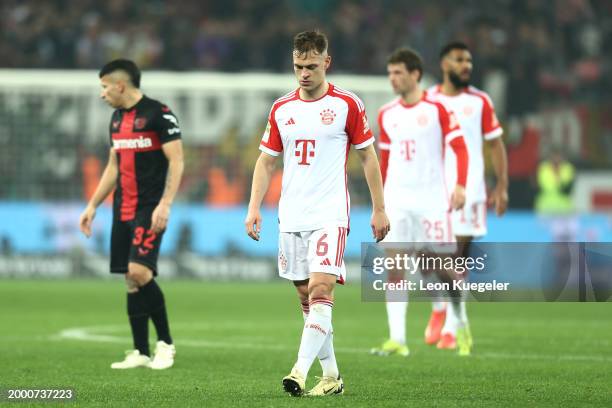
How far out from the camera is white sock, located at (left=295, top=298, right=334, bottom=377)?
7592 mm

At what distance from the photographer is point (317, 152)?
7.93 meters

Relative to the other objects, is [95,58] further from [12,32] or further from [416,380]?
[416,380]

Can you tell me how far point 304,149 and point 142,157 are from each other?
2.26 m

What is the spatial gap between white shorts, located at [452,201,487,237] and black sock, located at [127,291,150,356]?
10.6 ft

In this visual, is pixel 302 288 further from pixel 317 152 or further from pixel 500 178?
pixel 500 178

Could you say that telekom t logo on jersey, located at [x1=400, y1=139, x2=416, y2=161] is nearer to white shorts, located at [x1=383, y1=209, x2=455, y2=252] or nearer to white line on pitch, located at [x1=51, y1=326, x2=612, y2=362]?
white shorts, located at [x1=383, y1=209, x2=455, y2=252]

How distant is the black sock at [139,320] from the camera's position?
32.3ft

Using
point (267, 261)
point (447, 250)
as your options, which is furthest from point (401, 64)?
point (267, 261)

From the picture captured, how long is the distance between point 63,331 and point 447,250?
3921 mm

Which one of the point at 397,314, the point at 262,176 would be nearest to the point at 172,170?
the point at 262,176

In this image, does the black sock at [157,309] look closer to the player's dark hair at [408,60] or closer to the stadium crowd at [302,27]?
the player's dark hair at [408,60]

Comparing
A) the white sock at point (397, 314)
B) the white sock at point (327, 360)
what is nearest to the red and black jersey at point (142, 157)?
the white sock at point (397, 314)

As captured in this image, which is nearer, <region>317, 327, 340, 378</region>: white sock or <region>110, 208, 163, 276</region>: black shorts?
<region>317, 327, 340, 378</region>: white sock

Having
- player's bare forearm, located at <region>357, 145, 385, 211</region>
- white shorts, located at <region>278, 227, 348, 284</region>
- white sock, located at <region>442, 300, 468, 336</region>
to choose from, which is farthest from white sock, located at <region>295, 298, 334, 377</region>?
white sock, located at <region>442, 300, 468, 336</region>
